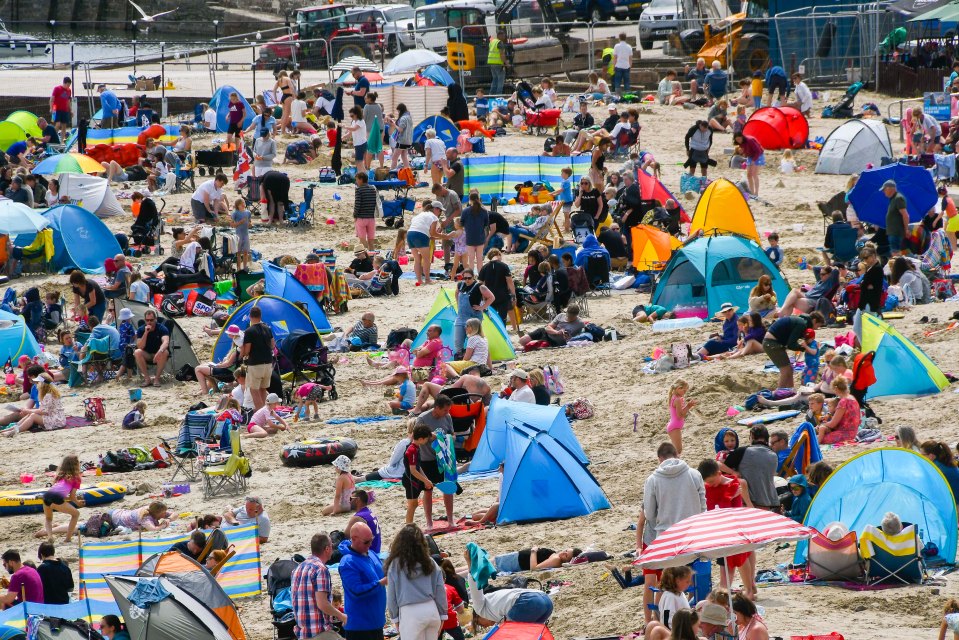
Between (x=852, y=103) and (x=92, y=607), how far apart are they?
24.3 meters

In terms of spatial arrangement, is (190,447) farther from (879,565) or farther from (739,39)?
(739,39)

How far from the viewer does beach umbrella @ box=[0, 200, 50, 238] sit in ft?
72.8

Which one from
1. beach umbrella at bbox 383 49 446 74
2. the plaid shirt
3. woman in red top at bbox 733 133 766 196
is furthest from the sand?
beach umbrella at bbox 383 49 446 74

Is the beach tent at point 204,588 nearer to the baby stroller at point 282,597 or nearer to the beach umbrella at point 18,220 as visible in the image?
the baby stroller at point 282,597

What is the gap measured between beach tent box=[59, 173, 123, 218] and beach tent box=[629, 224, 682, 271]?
31.0 feet

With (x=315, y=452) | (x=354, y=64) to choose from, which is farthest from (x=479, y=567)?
(x=354, y=64)

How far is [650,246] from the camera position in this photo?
69.2ft

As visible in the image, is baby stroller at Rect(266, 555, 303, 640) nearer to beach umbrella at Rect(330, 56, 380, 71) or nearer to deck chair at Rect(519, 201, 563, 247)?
deck chair at Rect(519, 201, 563, 247)

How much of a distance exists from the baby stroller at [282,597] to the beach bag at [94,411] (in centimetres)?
654

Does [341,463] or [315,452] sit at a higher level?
[341,463]

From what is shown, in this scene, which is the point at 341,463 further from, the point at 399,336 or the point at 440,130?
the point at 440,130

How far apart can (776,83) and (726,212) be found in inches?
374

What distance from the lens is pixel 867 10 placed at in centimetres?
3359

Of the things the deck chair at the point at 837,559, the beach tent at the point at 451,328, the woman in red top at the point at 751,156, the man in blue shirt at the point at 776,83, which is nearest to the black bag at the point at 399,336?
the beach tent at the point at 451,328
